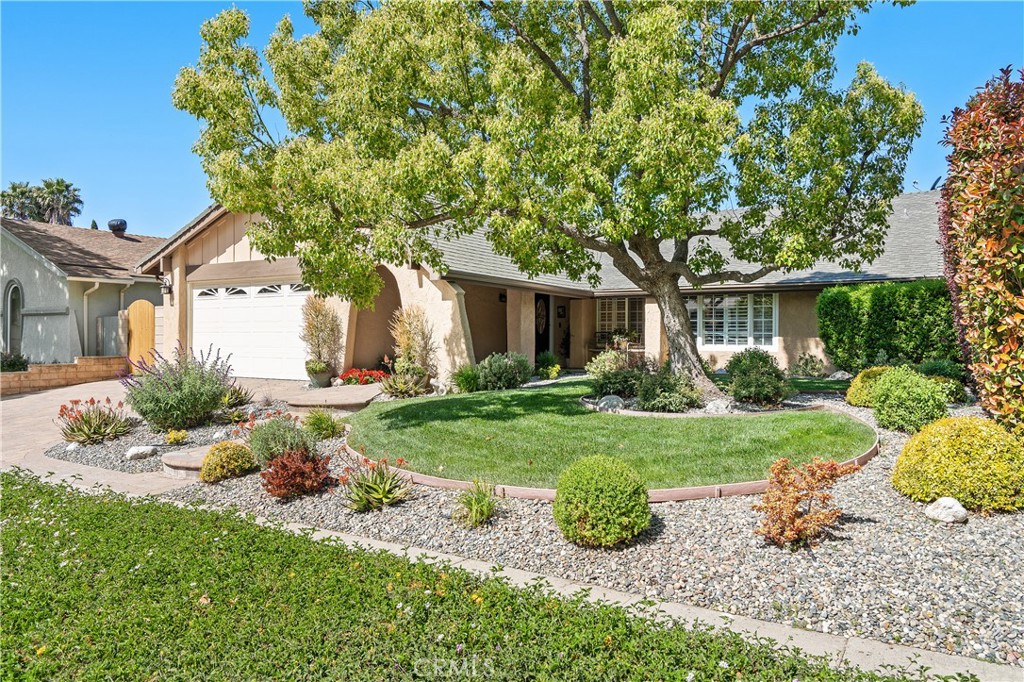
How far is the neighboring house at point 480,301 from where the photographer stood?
16406mm

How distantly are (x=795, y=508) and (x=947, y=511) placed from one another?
1569 millimetres

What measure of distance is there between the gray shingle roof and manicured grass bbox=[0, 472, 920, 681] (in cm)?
982

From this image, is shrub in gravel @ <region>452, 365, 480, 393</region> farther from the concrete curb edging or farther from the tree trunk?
the concrete curb edging

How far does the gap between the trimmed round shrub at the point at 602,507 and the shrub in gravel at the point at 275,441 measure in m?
4.06

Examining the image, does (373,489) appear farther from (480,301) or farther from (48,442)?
(480,301)

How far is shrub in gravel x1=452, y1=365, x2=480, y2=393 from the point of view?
14.1 metres

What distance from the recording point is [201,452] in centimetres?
902

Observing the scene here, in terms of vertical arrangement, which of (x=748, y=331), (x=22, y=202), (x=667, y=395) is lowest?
(x=667, y=395)

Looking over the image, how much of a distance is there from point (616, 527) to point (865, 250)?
9576 millimetres

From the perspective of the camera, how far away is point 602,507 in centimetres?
528

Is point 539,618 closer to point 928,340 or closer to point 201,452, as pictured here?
point 201,452

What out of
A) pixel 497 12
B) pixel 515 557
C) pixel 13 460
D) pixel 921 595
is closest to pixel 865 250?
pixel 497 12

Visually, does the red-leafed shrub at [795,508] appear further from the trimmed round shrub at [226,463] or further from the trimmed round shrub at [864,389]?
the trimmed round shrub at [226,463]

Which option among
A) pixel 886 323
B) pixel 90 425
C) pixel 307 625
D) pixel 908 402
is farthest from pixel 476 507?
pixel 886 323
